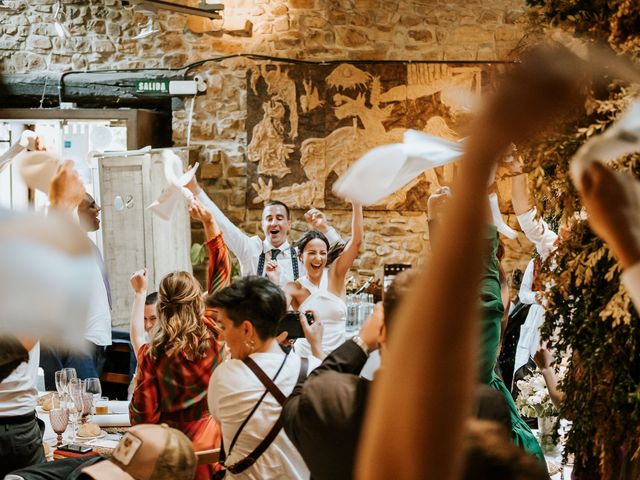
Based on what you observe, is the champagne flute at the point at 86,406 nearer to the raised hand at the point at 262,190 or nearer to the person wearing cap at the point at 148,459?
the person wearing cap at the point at 148,459

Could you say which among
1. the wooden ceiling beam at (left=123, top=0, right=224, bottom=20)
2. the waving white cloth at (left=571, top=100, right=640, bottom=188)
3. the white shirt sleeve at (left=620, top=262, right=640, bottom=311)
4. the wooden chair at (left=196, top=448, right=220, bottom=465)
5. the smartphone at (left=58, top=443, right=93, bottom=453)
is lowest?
the smartphone at (left=58, top=443, right=93, bottom=453)

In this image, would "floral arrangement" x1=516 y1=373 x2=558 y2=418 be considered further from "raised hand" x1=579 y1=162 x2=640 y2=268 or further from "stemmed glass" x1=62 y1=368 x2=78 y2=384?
"raised hand" x1=579 y1=162 x2=640 y2=268

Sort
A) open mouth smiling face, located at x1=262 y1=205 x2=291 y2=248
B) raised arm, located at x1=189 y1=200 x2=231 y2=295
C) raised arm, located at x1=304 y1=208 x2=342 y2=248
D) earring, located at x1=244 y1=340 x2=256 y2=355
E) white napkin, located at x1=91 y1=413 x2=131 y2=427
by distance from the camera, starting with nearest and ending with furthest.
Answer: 1. earring, located at x1=244 y1=340 x2=256 y2=355
2. raised arm, located at x1=189 y1=200 x2=231 y2=295
3. white napkin, located at x1=91 y1=413 x2=131 y2=427
4. raised arm, located at x1=304 y1=208 x2=342 y2=248
5. open mouth smiling face, located at x1=262 y1=205 x2=291 y2=248

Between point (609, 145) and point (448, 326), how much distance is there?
0.38 m

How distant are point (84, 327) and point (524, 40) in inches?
74.5

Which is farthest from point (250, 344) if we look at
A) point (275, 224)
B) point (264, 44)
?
point (264, 44)

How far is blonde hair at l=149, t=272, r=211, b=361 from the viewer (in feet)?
10.9

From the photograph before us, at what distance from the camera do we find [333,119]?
24.9 ft

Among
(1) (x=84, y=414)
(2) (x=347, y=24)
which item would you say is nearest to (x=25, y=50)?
(2) (x=347, y=24)

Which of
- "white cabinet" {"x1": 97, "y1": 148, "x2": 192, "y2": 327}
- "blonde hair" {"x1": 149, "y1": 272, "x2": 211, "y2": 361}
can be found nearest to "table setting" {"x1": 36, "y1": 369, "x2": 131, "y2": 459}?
"blonde hair" {"x1": 149, "y1": 272, "x2": 211, "y2": 361}

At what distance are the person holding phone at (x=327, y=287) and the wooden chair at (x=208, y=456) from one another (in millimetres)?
691

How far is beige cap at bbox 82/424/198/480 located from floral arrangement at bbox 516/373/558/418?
147 cm

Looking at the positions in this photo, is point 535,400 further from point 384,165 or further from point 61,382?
point 384,165

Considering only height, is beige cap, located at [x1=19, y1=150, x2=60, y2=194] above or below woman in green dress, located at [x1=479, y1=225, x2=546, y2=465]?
above
